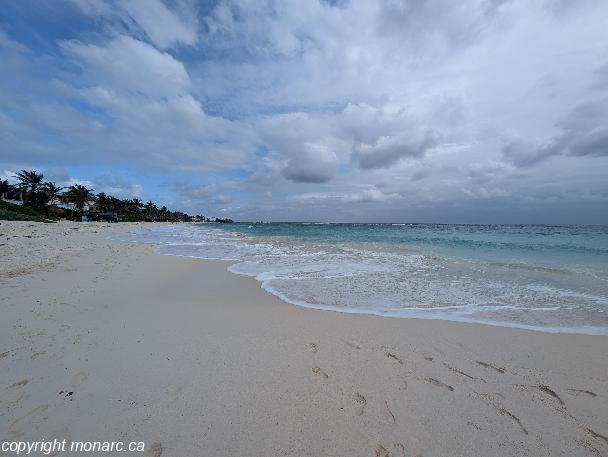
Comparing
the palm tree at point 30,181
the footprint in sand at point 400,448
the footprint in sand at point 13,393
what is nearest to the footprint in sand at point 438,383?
the footprint in sand at point 400,448

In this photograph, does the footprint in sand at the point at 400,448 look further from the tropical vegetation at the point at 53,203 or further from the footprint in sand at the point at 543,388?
the tropical vegetation at the point at 53,203

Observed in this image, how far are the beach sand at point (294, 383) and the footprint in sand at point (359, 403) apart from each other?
0.02 m

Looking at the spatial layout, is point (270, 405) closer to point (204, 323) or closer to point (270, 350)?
point (270, 350)

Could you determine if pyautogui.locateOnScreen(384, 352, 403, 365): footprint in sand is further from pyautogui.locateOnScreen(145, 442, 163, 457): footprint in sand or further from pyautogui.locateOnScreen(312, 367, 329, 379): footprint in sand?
pyautogui.locateOnScreen(145, 442, 163, 457): footprint in sand

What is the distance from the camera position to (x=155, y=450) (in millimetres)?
2393

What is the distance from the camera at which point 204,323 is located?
17.3 feet

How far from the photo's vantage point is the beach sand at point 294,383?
2545 mm

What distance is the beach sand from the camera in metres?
2.54

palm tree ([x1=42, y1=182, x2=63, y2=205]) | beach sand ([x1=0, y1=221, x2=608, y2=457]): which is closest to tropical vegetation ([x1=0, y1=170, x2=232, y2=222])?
palm tree ([x1=42, y1=182, x2=63, y2=205])

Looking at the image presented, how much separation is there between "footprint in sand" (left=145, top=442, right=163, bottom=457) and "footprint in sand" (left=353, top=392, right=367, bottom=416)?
72.1 inches

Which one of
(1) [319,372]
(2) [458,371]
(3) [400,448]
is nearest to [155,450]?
(1) [319,372]

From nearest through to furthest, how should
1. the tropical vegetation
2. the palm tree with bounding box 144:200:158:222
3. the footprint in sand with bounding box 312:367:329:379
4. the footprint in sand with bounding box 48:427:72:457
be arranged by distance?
the footprint in sand with bounding box 48:427:72:457, the footprint in sand with bounding box 312:367:329:379, the tropical vegetation, the palm tree with bounding box 144:200:158:222

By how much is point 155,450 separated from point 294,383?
1501mm

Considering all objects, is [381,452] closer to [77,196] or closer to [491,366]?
[491,366]
